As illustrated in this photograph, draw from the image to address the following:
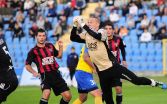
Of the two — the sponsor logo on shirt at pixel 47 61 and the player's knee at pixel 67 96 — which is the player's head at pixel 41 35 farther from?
the player's knee at pixel 67 96

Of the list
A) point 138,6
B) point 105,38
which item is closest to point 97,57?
point 105,38

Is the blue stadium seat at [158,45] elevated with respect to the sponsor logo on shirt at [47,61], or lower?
lower

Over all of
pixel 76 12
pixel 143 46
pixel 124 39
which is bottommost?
pixel 143 46

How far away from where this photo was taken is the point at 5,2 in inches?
1298

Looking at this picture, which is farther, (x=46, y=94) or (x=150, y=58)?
(x=150, y=58)

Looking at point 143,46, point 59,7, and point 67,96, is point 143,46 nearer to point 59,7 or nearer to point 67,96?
point 59,7

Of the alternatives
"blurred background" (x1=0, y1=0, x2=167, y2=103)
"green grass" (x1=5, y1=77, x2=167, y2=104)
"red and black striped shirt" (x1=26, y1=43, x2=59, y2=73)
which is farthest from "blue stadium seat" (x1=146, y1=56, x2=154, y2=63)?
"red and black striped shirt" (x1=26, y1=43, x2=59, y2=73)

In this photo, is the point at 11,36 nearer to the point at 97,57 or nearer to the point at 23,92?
the point at 23,92

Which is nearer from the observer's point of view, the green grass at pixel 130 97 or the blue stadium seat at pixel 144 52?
the green grass at pixel 130 97

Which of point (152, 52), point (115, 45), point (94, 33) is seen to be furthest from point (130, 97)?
point (152, 52)

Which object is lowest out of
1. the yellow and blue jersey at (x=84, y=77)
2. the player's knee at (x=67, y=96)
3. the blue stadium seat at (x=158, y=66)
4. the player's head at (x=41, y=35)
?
the blue stadium seat at (x=158, y=66)

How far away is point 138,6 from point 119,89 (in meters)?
15.7

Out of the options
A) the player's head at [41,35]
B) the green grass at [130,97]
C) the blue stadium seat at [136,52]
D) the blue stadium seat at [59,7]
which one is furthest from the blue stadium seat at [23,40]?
the player's head at [41,35]

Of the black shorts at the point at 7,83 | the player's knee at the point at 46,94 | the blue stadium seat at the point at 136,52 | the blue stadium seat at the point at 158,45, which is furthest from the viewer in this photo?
the blue stadium seat at the point at 136,52
